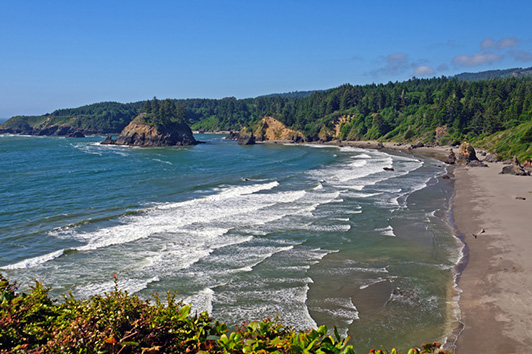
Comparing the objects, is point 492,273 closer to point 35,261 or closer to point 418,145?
point 35,261

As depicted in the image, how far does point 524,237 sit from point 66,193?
43495mm

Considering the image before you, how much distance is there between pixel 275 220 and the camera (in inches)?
1254

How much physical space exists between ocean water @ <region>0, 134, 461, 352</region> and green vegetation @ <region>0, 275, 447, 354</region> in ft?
31.6

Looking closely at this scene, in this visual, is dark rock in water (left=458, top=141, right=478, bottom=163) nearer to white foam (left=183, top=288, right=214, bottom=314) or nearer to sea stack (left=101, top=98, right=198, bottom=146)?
white foam (left=183, top=288, right=214, bottom=314)

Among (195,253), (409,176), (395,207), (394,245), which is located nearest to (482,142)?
(409,176)

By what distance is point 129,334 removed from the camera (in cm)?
623

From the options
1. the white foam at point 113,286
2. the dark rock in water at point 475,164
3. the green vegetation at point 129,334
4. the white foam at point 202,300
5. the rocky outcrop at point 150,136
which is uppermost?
the rocky outcrop at point 150,136

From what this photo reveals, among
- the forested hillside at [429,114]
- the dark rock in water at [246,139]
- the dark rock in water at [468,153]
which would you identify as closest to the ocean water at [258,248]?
the dark rock in water at [468,153]

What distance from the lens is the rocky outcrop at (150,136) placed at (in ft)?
422

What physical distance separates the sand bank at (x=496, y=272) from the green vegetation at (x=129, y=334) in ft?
35.0

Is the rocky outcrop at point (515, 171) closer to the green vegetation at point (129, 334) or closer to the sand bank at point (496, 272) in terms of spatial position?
the sand bank at point (496, 272)

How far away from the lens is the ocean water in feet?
57.3

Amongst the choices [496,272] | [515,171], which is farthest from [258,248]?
[515,171]

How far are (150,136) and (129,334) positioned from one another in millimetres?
129478
